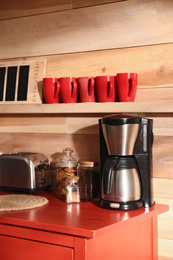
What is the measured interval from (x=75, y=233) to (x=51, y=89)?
804 millimetres

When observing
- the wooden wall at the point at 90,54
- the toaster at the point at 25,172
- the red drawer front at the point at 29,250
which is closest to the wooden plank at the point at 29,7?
the wooden wall at the point at 90,54

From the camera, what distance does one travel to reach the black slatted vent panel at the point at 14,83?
2.19 metres

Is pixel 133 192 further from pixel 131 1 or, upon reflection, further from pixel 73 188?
pixel 131 1

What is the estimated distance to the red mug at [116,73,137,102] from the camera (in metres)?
1.82

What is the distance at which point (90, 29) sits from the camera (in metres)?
2.04

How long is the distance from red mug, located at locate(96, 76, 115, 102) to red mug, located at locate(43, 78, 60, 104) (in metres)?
0.22

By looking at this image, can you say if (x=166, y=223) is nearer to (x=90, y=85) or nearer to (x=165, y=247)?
(x=165, y=247)

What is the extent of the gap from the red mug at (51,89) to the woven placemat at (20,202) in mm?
476

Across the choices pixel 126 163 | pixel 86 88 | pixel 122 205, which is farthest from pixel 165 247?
pixel 86 88

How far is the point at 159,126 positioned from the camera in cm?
189

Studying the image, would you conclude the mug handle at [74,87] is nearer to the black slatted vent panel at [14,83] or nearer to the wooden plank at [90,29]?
the wooden plank at [90,29]

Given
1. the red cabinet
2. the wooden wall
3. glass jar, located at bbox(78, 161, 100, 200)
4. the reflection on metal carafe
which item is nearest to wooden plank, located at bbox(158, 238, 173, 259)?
the wooden wall

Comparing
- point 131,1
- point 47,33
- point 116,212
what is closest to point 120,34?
point 131,1

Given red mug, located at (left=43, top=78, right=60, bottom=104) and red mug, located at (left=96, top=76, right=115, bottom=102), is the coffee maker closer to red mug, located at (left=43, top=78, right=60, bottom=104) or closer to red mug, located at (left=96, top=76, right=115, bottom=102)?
red mug, located at (left=96, top=76, right=115, bottom=102)
